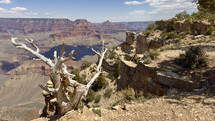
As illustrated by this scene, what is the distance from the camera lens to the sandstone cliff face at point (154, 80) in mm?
8883

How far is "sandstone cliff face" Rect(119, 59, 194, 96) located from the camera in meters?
8.88

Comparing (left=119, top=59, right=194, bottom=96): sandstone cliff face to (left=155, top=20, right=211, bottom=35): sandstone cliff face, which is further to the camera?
(left=155, top=20, right=211, bottom=35): sandstone cliff face

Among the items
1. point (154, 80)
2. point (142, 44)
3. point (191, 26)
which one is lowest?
point (154, 80)

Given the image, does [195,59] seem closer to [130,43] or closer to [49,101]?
[49,101]

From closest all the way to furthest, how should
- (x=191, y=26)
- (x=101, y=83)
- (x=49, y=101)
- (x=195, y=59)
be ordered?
(x=195, y=59) < (x=49, y=101) < (x=101, y=83) < (x=191, y=26)

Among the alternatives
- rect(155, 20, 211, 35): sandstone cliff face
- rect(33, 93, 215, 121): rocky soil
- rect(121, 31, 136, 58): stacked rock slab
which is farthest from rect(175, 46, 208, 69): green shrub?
rect(121, 31, 136, 58): stacked rock slab

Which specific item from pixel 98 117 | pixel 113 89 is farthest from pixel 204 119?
pixel 113 89

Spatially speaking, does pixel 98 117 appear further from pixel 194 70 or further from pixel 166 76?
pixel 194 70

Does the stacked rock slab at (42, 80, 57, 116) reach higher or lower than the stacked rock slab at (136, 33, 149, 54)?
lower

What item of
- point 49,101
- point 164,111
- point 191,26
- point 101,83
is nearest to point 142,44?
point 191,26

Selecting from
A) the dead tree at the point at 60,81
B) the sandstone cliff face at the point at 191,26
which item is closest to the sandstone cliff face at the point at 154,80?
the dead tree at the point at 60,81

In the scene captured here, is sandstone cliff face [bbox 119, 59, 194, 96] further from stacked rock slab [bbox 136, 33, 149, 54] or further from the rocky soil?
stacked rock slab [bbox 136, 33, 149, 54]

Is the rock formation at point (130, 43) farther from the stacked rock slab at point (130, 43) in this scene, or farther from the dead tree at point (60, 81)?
→ the dead tree at point (60, 81)

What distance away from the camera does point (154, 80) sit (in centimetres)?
1073
